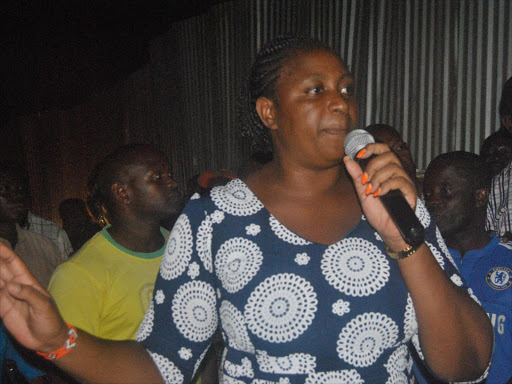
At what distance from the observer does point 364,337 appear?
1.25 metres

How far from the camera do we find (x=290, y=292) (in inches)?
50.3

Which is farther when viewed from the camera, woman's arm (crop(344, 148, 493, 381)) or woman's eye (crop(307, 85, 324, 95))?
woman's eye (crop(307, 85, 324, 95))

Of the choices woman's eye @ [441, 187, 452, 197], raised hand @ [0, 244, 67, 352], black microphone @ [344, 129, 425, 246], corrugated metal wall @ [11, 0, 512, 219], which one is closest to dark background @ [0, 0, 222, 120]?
corrugated metal wall @ [11, 0, 512, 219]

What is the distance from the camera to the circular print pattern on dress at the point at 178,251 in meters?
1.34

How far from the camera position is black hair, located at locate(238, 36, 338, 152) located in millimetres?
1469

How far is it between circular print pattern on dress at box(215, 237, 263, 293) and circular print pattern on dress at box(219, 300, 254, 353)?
54 millimetres

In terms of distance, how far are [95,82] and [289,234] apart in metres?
6.99

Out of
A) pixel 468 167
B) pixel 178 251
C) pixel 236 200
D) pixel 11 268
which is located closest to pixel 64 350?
pixel 11 268

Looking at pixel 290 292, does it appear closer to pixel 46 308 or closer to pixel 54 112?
pixel 46 308

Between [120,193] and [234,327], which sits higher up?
[234,327]

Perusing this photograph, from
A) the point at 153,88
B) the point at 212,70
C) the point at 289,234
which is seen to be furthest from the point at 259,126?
the point at 153,88

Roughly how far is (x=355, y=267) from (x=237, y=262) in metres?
0.32

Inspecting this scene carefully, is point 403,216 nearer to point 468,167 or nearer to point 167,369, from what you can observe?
point 167,369

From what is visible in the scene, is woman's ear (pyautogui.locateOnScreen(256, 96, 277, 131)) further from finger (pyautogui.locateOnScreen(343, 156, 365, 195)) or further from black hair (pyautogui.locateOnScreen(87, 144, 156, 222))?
black hair (pyautogui.locateOnScreen(87, 144, 156, 222))
